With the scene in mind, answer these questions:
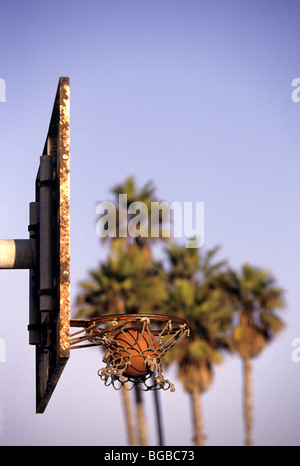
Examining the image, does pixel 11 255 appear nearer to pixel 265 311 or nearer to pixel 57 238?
pixel 57 238

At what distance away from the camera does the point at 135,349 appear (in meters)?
6.53

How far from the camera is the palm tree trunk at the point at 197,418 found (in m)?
37.2

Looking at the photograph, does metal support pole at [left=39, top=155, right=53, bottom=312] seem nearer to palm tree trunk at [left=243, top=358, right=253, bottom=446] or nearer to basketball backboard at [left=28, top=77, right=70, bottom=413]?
basketball backboard at [left=28, top=77, right=70, bottom=413]

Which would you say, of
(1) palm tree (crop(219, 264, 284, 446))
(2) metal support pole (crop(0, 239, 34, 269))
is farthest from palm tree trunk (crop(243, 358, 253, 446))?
(2) metal support pole (crop(0, 239, 34, 269))

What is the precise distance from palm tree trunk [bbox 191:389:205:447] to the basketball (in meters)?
31.0

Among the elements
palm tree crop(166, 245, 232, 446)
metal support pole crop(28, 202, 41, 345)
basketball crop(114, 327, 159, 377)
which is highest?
metal support pole crop(28, 202, 41, 345)

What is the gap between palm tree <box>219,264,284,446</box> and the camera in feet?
135

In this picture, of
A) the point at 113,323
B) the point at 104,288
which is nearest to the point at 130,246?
the point at 104,288

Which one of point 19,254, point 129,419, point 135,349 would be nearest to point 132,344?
point 135,349

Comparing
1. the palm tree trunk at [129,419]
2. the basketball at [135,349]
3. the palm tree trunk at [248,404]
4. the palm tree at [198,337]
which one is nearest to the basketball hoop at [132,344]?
the basketball at [135,349]

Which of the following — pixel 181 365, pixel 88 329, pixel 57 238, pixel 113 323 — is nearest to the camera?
pixel 57 238

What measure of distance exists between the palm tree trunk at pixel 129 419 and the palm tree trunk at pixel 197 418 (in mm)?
2818

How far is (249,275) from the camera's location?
41844 millimetres

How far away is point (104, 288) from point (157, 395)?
533 centimetres
